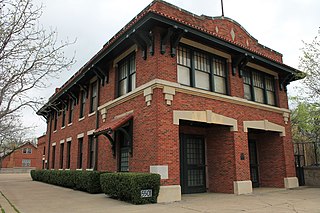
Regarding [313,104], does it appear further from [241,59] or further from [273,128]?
[241,59]

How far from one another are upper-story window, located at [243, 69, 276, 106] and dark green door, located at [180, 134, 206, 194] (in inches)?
148

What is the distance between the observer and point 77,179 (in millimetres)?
14953

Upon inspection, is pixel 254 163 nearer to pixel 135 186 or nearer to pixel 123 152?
pixel 123 152

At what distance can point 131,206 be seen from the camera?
908 cm

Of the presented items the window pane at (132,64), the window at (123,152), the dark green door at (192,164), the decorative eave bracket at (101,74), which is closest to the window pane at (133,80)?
the window pane at (132,64)

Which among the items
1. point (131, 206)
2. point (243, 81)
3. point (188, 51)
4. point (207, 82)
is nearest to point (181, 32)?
point (188, 51)

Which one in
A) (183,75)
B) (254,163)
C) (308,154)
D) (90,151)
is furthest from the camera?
(308,154)

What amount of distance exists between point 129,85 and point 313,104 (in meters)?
10.3

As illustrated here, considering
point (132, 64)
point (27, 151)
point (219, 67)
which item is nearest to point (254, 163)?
point (219, 67)

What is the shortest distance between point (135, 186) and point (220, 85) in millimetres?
6632

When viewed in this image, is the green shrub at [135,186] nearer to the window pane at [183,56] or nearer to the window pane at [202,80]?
the window pane at [202,80]

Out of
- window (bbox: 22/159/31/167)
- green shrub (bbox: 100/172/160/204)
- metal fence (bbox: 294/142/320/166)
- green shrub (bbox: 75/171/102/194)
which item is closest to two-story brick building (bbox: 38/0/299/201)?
green shrub (bbox: 100/172/160/204)

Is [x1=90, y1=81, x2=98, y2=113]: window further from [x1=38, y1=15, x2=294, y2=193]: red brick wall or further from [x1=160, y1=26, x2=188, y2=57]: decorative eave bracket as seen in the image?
[x1=160, y1=26, x2=188, y2=57]: decorative eave bracket

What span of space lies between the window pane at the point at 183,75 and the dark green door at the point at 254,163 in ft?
21.3
